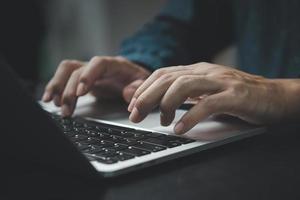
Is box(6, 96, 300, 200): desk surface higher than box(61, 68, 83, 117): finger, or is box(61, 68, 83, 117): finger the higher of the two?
box(6, 96, 300, 200): desk surface

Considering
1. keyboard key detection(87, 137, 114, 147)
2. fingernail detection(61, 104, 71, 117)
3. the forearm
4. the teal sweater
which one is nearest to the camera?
keyboard key detection(87, 137, 114, 147)

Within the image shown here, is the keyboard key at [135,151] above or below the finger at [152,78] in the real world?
below

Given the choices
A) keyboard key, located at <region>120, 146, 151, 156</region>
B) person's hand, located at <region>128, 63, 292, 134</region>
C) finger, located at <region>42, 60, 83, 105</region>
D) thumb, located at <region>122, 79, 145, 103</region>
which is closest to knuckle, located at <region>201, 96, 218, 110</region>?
person's hand, located at <region>128, 63, 292, 134</region>

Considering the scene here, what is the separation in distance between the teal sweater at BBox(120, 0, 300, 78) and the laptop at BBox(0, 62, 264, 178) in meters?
0.30

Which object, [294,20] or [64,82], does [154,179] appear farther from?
[294,20]

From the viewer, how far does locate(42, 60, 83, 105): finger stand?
751 millimetres

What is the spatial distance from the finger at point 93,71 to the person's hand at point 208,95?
0.18 metres

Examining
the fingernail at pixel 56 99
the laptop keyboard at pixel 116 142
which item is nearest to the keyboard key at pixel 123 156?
the laptop keyboard at pixel 116 142

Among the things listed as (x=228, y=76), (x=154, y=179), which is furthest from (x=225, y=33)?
(x=154, y=179)

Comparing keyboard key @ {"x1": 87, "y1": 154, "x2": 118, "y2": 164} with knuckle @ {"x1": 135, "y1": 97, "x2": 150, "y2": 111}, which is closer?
keyboard key @ {"x1": 87, "y1": 154, "x2": 118, "y2": 164}

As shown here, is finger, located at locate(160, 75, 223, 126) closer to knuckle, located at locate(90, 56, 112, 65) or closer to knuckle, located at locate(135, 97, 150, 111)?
knuckle, located at locate(135, 97, 150, 111)

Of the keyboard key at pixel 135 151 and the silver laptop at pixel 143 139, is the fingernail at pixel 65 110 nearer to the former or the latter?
the silver laptop at pixel 143 139

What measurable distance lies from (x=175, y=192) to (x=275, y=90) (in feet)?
0.83

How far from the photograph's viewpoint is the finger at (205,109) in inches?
19.6
